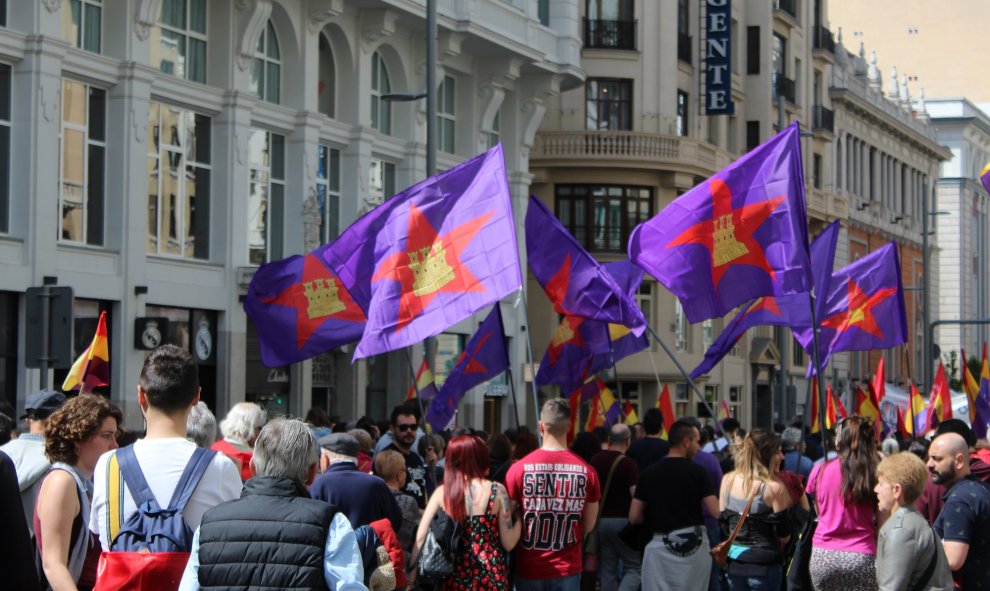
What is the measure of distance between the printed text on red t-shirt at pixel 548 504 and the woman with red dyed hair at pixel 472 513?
0.32m

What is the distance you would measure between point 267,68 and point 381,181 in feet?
13.6

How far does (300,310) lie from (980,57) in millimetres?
83644

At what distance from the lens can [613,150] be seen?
4256 centimetres

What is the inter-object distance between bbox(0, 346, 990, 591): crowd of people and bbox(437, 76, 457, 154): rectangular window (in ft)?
62.0

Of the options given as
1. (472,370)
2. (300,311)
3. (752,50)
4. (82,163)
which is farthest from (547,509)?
(752,50)

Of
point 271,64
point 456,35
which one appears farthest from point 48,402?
point 456,35

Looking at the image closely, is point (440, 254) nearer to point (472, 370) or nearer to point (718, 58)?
point (472, 370)

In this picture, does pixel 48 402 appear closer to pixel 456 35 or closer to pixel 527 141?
pixel 456 35

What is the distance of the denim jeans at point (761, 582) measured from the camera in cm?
1173

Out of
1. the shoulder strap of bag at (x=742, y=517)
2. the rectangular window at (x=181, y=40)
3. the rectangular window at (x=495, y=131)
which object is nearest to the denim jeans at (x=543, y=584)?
the shoulder strap of bag at (x=742, y=517)

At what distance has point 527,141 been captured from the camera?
3659 centimetres

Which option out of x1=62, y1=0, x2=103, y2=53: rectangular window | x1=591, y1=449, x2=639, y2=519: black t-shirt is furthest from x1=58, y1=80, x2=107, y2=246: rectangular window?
x1=591, y1=449, x2=639, y2=519: black t-shirt

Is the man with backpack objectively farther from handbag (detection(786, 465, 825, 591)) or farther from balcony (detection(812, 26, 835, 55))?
balcony (detection(812, 26, 835, 55))

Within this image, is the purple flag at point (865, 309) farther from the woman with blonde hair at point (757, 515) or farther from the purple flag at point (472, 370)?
the woman with blonde hair at point (757, 515)
